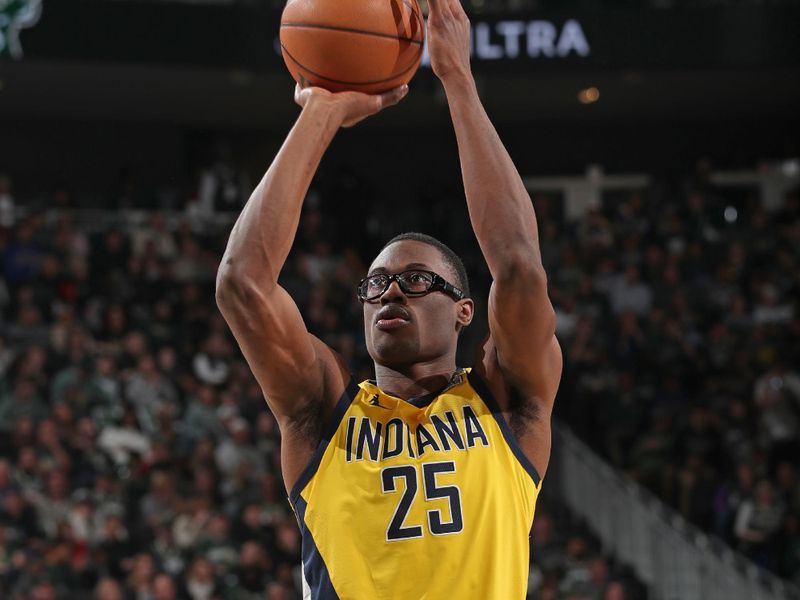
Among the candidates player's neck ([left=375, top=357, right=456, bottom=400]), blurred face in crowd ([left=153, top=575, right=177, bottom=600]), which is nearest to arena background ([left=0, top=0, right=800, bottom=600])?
blurred face in crowd ([left=153, top=575, right=177, bottom=600])

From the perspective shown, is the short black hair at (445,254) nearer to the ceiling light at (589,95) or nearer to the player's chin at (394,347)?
the player's chin at (394,347)

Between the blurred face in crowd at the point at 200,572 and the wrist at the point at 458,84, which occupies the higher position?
the wrist at the point at 458,84

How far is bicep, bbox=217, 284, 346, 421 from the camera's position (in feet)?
10.8

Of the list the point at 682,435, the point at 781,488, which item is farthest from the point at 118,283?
the point at 781,488

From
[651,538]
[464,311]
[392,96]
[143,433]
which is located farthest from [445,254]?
[651,538]

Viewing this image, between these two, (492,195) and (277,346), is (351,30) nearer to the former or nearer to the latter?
(492,195)

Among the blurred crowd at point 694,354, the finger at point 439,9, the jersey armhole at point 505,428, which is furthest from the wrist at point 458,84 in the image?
the blurred crowd at point 694,354

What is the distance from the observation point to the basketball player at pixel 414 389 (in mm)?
3291

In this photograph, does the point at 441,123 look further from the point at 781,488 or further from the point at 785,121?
the point at 781,488

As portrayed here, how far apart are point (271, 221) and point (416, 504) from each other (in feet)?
2.60

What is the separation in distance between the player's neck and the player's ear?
0.38ft

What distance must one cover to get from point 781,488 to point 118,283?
741cm

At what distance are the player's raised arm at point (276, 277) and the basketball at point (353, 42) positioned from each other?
0.17 meters

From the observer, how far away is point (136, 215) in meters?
16.6
